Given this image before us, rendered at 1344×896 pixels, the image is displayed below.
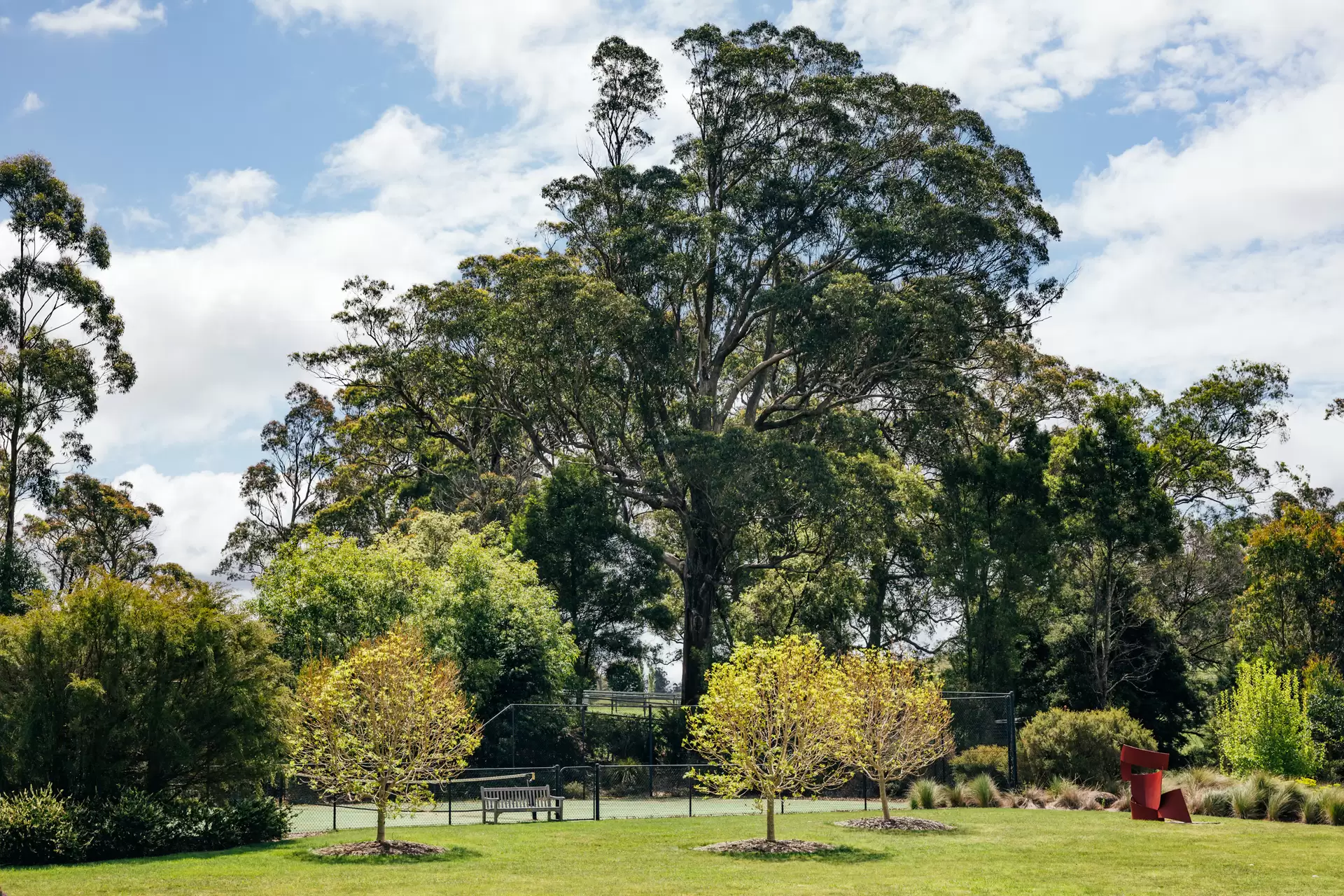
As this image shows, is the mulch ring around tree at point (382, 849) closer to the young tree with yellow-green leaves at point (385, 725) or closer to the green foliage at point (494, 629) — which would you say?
the young tree with yellow-green leaves at point (385, 725)

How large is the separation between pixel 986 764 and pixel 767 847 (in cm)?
1210

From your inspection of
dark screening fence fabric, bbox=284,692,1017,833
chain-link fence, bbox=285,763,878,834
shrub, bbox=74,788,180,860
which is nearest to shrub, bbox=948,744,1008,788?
dark screening fence fabric, bbox=284,692,1017,833

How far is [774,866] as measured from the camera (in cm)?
1733

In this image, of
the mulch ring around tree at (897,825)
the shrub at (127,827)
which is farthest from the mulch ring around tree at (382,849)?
the mulch ring around tree at (897,825)

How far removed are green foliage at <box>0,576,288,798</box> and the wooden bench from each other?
4.91 m

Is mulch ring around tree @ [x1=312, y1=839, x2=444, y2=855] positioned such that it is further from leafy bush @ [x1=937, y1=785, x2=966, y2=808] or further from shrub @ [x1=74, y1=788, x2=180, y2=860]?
leafy bush @ [x1=937, y1=785, x2=966, y2=808]

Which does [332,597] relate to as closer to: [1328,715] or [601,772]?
[601,772]

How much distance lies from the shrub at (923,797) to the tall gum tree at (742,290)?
38.8ft

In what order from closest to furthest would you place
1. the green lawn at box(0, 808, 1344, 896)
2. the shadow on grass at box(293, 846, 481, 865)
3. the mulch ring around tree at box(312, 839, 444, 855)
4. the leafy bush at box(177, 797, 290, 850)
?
the green lawn at box(0, 808, 1344, 896)
the shadow on grass at box(293, 846, 481, 865)
the mulch ring around tree at box(312, 839, 444, 855)
the leafy bush at box(177, 797, 290, 850)

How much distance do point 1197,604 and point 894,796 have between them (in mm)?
21114

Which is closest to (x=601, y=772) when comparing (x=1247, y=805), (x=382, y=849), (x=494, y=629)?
(x=494, y=629)

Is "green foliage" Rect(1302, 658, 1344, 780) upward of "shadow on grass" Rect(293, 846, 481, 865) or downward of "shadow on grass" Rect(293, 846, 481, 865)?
upward

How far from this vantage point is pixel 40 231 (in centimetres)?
3819

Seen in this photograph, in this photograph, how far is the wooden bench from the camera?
2398cm
